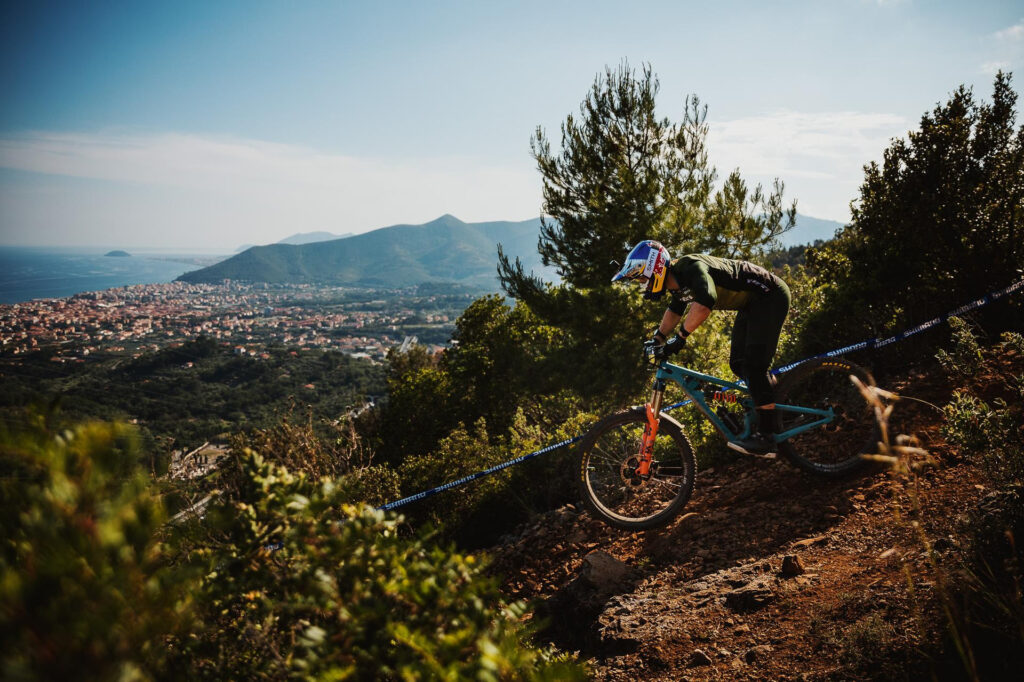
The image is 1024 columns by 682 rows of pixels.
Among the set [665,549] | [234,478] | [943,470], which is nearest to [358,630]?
[665,549]

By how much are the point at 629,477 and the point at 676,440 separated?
0.63 metres

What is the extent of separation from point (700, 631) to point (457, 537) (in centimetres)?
457

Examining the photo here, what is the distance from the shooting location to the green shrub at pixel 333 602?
1.34 metres

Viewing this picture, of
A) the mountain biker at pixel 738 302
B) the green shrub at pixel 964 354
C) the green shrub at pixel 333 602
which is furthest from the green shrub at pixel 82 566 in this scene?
the green shrub at pixel 964 354

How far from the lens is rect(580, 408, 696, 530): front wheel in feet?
14.8

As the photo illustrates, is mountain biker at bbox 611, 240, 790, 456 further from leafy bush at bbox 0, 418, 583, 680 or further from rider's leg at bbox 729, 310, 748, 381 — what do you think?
leafy bush at bbox 0, 418, 583, 680

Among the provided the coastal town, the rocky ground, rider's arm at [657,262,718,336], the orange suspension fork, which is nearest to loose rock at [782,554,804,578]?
the rocky ground

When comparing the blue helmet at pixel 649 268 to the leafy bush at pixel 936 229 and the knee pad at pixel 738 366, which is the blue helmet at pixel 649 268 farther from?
the leafy bush at pixel 936 229

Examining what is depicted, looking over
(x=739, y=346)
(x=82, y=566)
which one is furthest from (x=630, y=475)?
(x=82, y=566)

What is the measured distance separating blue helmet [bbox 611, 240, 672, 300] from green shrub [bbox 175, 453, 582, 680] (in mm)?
3137

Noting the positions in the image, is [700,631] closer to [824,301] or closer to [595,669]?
[595,669]

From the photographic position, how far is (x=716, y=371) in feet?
37.3

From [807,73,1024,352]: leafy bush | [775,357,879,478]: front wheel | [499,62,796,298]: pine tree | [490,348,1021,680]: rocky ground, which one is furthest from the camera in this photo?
[499,62,796,298]: pine tree

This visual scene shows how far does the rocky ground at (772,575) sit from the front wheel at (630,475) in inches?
9.3
